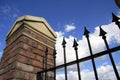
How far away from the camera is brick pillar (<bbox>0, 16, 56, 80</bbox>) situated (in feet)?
7.66

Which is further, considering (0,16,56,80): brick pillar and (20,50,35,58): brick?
(20,50,35,58): brick

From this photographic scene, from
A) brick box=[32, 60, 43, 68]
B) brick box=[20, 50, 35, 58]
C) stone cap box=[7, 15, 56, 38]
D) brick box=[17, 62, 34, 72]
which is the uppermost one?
stone cap box=[7, 15, 56, 38]

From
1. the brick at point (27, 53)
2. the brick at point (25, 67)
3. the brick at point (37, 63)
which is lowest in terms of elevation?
the brick at point (25, 67)

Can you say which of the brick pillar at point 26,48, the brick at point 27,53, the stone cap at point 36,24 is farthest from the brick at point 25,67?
the stone cap at point 36,24

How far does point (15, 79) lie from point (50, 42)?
4.12 feet

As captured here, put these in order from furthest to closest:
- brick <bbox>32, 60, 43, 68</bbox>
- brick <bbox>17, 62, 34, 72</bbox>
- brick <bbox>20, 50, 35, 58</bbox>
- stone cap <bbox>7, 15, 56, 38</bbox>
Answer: stone cap <bbox>7, 15, 56, 38</bbox>
brick <bbox>32, 60, 43, 68</bbox>
brick <bbox>20, 50, 35, 58</bbox>
brick <bbox>17, 62, 34, 72</bbox>

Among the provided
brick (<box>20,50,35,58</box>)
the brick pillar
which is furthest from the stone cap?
brick (<box>20,50,35,58</box>)

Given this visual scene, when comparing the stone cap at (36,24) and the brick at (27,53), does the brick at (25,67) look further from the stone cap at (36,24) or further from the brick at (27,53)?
the stone cap at (36,24)

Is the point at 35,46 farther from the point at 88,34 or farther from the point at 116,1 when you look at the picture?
the point at 116,1

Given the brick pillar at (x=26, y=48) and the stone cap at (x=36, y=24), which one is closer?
the brick pillar at (x=26, y=48)

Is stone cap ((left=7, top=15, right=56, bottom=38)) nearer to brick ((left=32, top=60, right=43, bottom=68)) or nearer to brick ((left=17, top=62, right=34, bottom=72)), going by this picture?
brick ((left=32, top=60, right=43, bottom=68))

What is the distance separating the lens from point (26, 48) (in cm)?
255

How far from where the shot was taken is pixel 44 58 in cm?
283

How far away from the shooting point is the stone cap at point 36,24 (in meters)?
2.80
